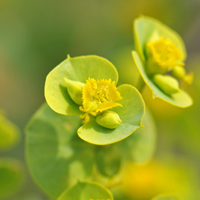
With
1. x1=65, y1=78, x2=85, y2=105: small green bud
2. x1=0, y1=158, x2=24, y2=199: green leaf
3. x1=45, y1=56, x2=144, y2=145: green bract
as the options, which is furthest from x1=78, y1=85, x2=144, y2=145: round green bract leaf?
x1=0, y1=158, x2=24, y2=199: green leaf

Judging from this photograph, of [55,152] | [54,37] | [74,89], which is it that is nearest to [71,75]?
[74,89]

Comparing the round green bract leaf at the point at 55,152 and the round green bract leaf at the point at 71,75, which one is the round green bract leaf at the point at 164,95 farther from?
the round green bract leaf at the point at 55,152

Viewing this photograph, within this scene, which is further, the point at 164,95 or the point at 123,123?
the point at 164,95

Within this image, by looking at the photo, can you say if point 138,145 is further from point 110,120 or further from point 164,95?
point 110,120

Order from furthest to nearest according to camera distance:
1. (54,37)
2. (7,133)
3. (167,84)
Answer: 1. (54,37)
2. (7,133)
3. (167,84)

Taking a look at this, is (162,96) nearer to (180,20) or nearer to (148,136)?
(148,136)

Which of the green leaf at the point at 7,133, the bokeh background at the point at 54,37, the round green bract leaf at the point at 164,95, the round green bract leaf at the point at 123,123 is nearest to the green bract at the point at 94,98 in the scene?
the round green bract leaf at the point at 123,123
